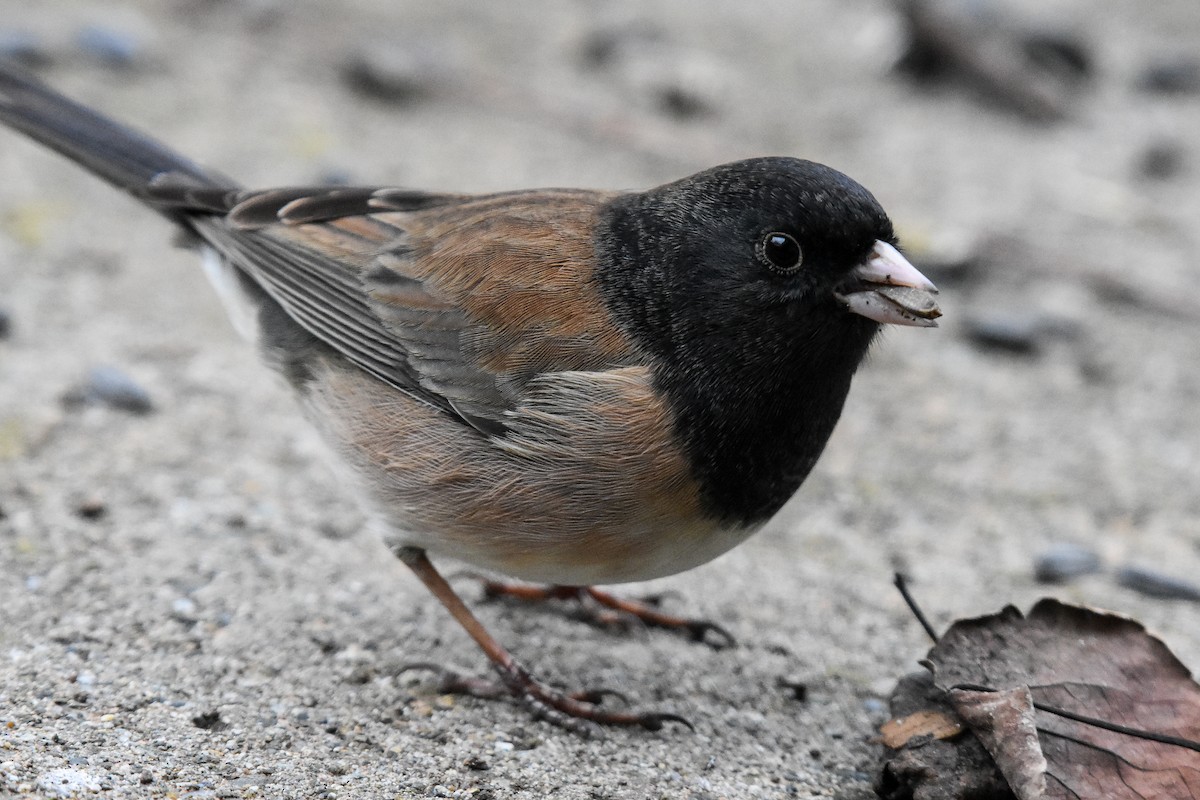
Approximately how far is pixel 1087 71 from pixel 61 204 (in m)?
4.95

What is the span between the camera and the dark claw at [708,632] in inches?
135

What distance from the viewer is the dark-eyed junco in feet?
Answer: 9.21

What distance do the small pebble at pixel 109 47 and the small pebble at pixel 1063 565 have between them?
183 inches

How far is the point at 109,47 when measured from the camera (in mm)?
6047

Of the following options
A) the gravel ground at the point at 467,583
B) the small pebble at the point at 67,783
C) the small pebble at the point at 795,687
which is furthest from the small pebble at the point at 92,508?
the small pebble at the point at 795,687

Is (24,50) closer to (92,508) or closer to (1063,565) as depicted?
(92,508)

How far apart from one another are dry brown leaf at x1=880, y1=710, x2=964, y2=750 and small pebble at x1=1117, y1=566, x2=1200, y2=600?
1.27 meters

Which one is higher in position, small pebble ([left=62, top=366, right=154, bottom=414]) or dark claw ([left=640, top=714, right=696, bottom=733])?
small pebble ([left=62, top=366, right=154, bottom=414])

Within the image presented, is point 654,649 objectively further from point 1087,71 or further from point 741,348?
point 1087,71

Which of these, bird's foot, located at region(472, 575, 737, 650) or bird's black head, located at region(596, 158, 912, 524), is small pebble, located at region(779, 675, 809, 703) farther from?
bird's black head, located at region(596, 158, 912, 524)

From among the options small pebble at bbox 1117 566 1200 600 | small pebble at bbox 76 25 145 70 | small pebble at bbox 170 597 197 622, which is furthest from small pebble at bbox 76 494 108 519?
small pebble at bbox 76 25 145 70

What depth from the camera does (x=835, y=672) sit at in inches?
130

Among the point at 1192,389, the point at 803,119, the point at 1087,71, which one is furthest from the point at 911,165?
the point at 1192,389

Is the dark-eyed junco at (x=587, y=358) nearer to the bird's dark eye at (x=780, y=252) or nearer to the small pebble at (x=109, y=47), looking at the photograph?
the bird's dark eye at (x=780, y=252)
